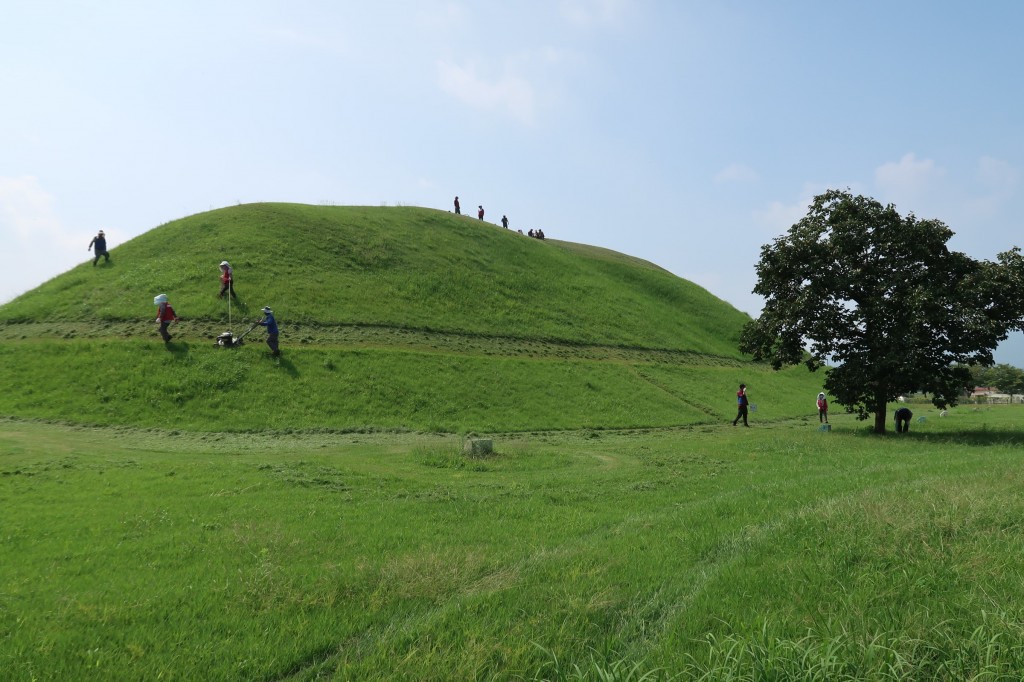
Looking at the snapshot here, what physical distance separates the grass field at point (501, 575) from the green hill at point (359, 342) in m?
11.4

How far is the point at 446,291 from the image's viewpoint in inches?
1908

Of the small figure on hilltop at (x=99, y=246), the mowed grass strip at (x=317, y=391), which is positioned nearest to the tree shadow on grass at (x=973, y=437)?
the mowed grass strip at (x=317, y=391)

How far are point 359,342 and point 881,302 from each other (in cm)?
2698

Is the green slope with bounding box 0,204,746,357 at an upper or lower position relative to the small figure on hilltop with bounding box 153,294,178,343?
upper

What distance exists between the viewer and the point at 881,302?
89.7 feet

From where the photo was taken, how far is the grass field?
591 cm

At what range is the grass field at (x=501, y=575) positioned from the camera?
5906 mm

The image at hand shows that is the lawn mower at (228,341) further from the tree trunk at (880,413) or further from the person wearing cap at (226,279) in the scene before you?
the tree trunk at (880,413)

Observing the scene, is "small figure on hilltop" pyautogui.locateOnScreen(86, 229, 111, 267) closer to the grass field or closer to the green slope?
the green slope

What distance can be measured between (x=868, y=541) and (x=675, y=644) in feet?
13.7

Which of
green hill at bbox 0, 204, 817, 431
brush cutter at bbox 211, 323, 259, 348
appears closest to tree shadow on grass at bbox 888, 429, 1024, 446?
green hill at bbox 0, 204, 817, 431

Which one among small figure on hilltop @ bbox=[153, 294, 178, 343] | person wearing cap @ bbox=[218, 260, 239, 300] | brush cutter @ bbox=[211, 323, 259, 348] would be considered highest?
person wearing cap @ bbox=[218, 260, 239, 300]

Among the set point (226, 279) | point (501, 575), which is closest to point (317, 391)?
point (226, 279)

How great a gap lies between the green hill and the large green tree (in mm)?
8583
